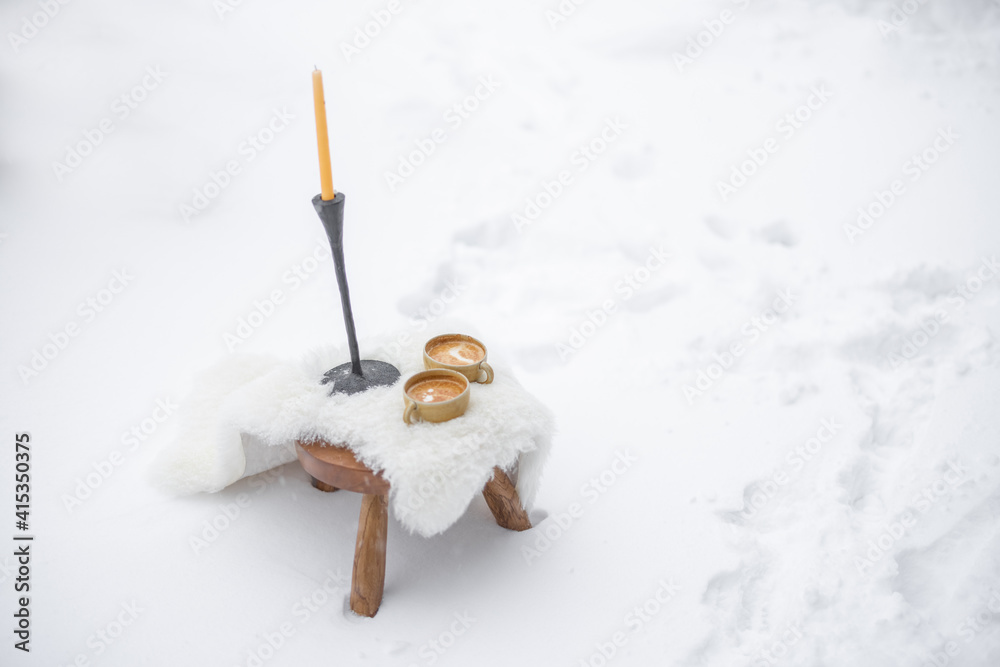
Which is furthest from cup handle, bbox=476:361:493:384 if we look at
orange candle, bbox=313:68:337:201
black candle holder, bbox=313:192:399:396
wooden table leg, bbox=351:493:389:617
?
orange candle, bbox=313:68:337:201

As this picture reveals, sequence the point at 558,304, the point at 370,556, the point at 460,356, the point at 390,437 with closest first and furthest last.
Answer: the point at 390,437, the point at 370,556, the point at 460,356, the point at 558,304

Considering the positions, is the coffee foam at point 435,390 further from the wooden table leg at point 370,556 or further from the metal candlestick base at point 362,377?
the wooden table leg at point 370,556

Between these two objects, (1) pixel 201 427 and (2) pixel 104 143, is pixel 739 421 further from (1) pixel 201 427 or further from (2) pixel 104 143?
(2) pixel 104 143

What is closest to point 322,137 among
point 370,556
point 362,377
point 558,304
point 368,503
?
point 362,377

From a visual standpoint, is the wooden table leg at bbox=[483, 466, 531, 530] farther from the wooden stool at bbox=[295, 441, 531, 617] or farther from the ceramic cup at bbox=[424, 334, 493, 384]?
the ceramic cup at bbox=[424, 334, 493, 384]

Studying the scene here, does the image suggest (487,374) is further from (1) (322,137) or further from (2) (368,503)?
(1) (322,137)

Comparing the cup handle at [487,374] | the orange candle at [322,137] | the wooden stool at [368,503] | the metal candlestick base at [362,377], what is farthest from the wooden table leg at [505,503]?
the orange candle at [322,137]

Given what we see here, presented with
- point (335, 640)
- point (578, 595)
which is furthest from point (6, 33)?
point (578, 595)
